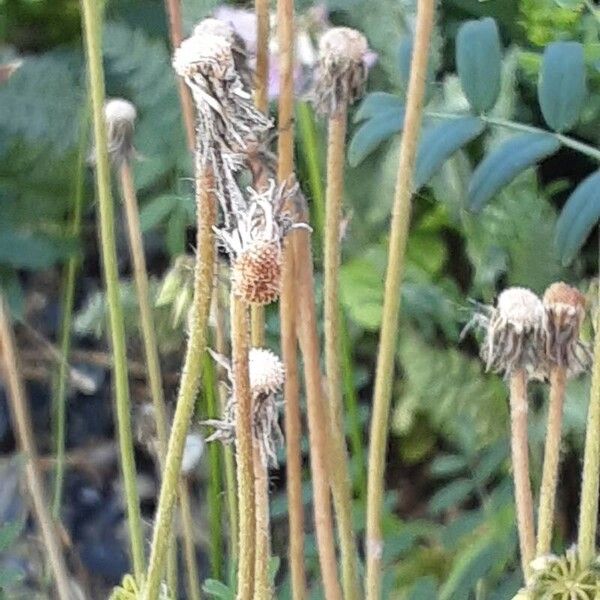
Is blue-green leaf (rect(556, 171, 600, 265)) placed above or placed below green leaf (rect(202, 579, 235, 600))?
above

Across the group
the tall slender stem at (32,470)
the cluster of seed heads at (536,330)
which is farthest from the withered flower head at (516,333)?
the tall slender stem at (32,470)

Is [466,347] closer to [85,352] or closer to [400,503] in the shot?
[400,503]

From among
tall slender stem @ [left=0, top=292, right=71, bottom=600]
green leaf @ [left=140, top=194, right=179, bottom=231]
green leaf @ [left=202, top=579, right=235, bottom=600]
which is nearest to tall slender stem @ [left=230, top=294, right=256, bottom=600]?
green leaf @ [left=202, top=579, right=235, bottom=600]

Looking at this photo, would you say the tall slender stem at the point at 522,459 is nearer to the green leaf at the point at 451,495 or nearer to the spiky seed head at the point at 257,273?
the spiky seed head at the point at 257,273

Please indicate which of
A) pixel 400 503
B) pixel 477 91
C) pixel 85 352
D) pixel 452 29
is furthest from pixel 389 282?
pixel 85 352

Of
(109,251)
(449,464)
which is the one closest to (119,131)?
(109,251)

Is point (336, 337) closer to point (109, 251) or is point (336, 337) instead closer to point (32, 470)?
point (109, 251)

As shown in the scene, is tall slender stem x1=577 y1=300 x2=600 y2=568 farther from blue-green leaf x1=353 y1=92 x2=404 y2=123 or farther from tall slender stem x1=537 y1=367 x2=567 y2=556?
blue-green leaf x1=353 y1=92 x2=404 y2=123
